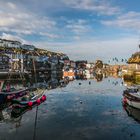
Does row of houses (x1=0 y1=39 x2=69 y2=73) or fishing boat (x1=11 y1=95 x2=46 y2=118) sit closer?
fishing boat (x1=11 y1=95 x2=46 y2=118)

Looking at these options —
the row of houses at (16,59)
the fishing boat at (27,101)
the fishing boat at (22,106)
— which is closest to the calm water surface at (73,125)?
the fishing boat at (22,106)

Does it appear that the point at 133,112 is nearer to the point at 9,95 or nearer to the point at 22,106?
the point at 22,106

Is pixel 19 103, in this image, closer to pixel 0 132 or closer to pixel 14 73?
pixel 0 132

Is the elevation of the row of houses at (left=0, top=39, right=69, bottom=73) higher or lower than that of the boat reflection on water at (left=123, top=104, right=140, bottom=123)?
higher

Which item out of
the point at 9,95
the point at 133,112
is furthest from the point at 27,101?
the point at 133,112

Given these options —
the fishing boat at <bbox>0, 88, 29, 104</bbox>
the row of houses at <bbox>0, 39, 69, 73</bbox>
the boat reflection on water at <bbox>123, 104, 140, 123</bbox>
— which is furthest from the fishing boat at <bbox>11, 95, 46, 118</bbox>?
the row of houses at <bbox>0, 39, 69, 73</bbox>

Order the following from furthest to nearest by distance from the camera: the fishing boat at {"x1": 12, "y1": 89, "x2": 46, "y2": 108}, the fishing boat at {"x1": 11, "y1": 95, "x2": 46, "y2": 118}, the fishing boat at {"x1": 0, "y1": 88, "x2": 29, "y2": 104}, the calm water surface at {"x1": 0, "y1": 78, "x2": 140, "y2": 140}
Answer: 1. the fishing boat at {"x1": 0, "y1": 88, "x2": 29, "y2": 104}
2. the fishing boat at {"x1": 12, "y1": 89, "x2": 46, "y2": 108}
3. the fishing boat at {"x1": 11, "y1": 95, "x2": 46, "y2": 118}
4. the calm water surface at {"x1": 0, "y1": 78, "x2": 140, "y2": 140}

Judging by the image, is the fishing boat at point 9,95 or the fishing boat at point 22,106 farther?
the fishing boat at point 9,95

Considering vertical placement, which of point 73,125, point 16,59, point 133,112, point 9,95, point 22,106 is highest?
point 16,59

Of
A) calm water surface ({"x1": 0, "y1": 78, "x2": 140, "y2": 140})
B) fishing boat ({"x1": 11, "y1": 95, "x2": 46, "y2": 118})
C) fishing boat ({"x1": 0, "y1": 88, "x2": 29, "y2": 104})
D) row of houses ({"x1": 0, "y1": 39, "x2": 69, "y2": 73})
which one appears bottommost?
calm water surface ({"x1": 0, "y1": 78, "x2": 140, "y2": 140})

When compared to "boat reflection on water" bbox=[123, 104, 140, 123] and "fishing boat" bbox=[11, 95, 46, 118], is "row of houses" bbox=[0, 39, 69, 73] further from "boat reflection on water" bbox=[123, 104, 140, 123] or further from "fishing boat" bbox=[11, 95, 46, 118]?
"boat reflection on water" bbox=[123, 104, 140, 123]

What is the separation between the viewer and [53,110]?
4941 centimetres

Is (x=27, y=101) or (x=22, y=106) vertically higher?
(x=27, y=101)

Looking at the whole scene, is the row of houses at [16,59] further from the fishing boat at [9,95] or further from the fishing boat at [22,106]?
the fishing boat at [22,106]
